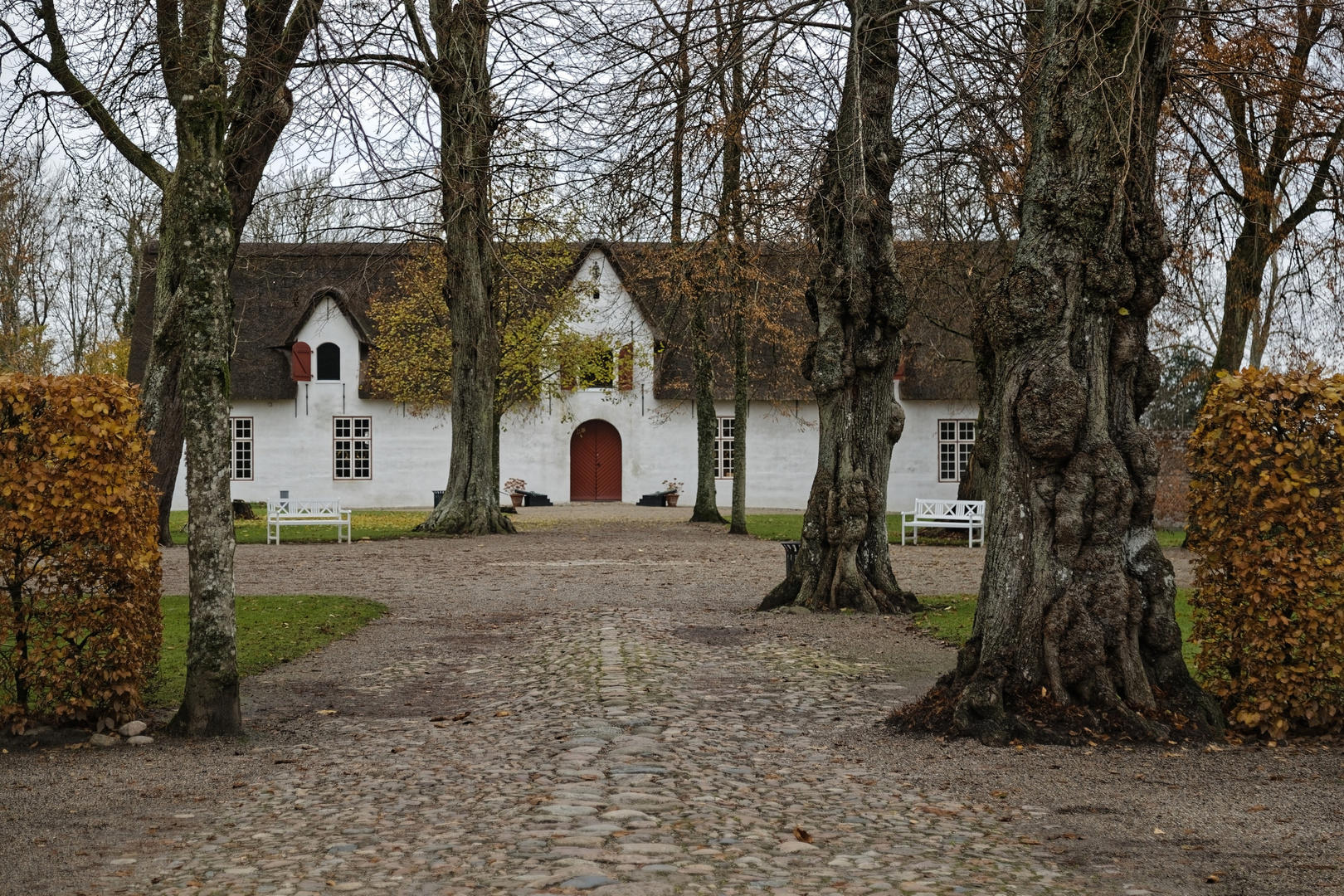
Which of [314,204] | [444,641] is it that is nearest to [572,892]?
[444,641]

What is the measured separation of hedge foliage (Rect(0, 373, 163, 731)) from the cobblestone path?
4.06ft

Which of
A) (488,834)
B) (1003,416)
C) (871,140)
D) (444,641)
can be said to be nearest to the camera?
(488,834)

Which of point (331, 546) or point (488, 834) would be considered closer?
point (488, 834)

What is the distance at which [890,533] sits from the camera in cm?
2678

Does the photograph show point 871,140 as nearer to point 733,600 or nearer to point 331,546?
point 733,600

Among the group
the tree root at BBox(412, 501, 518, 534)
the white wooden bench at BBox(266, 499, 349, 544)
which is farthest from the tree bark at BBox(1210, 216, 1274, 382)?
the white wooden bench at BBox(266, 499, 349, 544)

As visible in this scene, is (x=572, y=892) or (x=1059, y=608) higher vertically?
(x=1059, y=608)

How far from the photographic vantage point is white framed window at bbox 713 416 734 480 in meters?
40.0

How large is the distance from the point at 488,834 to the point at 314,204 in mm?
11879

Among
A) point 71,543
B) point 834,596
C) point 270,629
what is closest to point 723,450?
point 834,596

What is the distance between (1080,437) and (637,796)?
11.5 ft

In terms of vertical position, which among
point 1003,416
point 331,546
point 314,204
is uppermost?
point 314,204

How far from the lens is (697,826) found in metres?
5.25

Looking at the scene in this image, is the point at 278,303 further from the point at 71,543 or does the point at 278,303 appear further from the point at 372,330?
the point at 71,543
